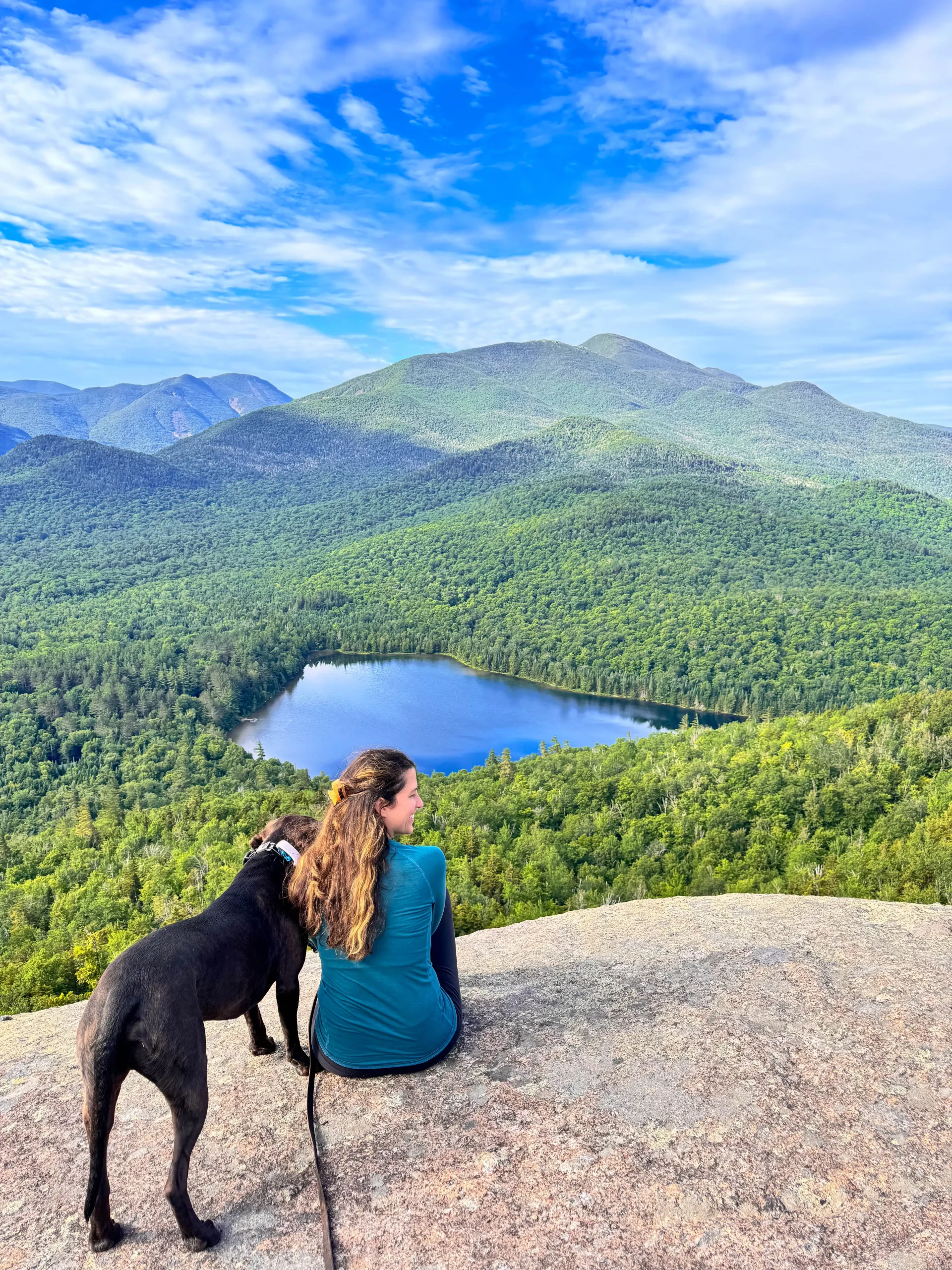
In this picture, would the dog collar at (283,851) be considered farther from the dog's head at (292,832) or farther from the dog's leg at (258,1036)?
the dog's leg at (258,1036)

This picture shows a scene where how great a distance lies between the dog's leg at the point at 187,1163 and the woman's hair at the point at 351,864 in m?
0.84

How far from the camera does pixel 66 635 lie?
9481 centimetres

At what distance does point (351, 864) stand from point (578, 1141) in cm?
185

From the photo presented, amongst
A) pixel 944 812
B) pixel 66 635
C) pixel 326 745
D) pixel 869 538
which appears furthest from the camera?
pixel 869 538

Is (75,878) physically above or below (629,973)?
below

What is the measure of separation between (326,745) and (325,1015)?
65.9m

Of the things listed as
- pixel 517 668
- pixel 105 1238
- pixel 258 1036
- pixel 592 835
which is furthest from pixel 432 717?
pixel 105 1238

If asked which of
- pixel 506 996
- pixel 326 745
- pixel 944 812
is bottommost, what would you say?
pixel 326 745

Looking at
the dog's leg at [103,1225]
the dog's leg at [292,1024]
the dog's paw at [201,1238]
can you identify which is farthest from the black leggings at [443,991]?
the dog's leg at [103,1225]

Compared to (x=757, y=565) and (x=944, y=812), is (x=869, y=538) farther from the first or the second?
(x=944, y=812)

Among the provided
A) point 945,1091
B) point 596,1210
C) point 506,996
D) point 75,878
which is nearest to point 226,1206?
point 596,1210

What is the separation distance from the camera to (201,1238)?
3361 mm

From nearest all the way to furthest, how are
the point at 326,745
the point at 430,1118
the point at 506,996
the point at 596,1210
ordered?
the point at 596,1210, the point at 430,1118, the point at 506,996, the point at 326,745

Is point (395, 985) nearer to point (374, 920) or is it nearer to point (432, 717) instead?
point (374, 920)
